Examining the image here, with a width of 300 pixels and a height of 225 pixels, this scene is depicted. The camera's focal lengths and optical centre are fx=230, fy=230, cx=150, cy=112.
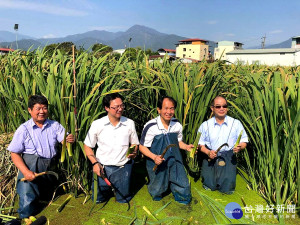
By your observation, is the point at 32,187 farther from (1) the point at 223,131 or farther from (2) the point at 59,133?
(1) the point at 223,131

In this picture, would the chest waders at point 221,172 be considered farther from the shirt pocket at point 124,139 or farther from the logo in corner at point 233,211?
the shirt pocket at point 124,139

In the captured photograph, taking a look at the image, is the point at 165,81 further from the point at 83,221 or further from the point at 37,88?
the point at 83,221

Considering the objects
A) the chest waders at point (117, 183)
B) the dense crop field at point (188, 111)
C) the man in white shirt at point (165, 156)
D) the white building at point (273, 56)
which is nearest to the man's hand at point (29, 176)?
the dense crop field at point (188, 111)

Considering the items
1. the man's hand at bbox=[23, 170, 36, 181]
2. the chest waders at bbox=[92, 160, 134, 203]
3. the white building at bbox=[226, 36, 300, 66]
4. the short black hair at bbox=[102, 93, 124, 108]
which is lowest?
the chest waders at bbox=[92, 160, 134, 203]

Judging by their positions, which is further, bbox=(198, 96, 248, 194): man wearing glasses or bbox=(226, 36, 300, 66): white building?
bbox=(226, 36, 300, 66): white building

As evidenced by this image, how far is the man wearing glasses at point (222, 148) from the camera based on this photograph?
2271 mm

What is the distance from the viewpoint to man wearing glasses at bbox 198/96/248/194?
2.27 m

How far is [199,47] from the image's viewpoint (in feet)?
194

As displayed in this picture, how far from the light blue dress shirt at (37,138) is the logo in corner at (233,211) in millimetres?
1530

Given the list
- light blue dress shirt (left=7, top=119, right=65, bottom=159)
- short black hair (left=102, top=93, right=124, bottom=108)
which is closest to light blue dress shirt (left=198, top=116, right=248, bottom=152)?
short black hair (left=102, top=93, right=124, bottom=108)

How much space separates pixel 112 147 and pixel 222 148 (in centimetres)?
110

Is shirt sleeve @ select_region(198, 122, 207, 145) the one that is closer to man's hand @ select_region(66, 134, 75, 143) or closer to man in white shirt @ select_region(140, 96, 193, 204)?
man in white shirt @ select_region(140, 96, 193, 204)

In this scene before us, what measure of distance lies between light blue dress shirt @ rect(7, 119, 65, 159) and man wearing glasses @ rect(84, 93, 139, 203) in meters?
0.27

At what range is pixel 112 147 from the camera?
6.70ft
